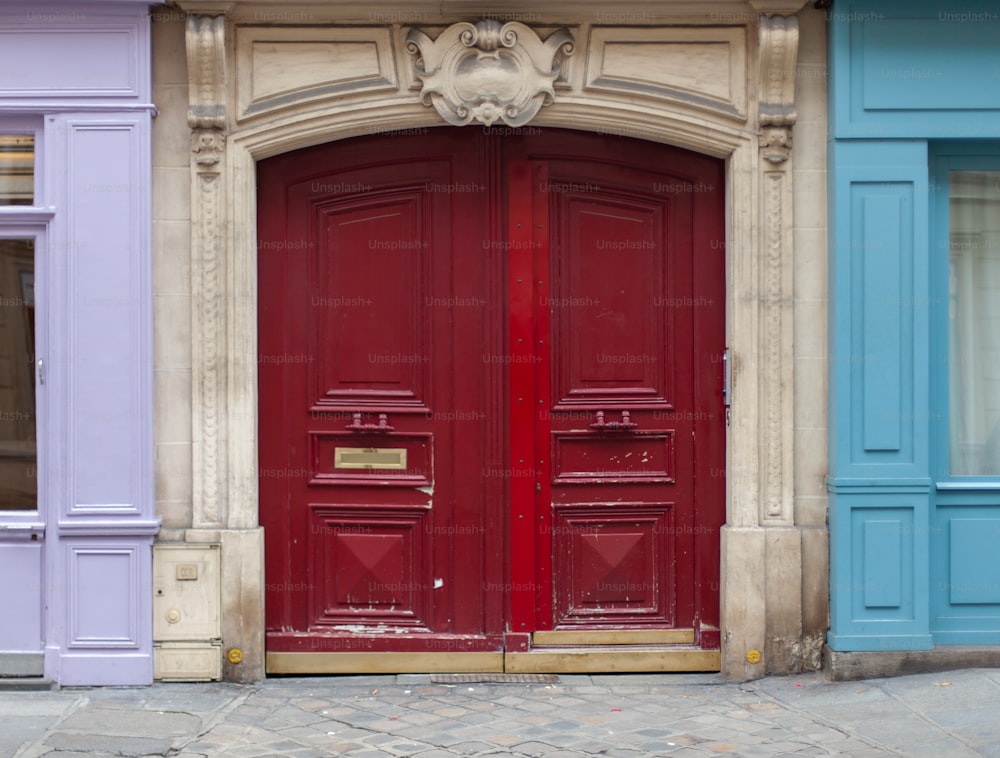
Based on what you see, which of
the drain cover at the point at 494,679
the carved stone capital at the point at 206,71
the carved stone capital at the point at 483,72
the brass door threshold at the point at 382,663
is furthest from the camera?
the brass door threshold at the point at 382,663

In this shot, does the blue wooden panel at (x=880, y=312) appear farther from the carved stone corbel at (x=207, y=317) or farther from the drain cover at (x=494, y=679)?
the carved stone corbel at (x=207, y=317)

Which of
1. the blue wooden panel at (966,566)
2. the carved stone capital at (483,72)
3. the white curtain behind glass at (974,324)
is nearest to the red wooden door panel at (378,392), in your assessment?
the carved stone capital at (483,72)

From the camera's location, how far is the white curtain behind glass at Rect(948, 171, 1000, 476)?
23.7ft

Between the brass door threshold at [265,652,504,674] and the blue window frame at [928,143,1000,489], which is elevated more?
the blue window frame at [928,143,1000,489]

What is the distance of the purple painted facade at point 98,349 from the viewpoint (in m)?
6.82

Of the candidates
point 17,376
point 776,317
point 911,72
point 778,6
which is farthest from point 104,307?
point 911,72

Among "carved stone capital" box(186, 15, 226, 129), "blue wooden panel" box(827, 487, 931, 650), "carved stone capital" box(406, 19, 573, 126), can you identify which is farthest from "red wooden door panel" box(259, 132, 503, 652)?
"blue wooden panel" box(827, 487, 931, 650)

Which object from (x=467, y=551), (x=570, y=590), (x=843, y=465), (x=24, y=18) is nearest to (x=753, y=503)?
(x=843, y=465)

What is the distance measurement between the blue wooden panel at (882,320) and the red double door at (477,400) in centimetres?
80

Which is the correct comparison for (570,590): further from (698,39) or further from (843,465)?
(698,39)

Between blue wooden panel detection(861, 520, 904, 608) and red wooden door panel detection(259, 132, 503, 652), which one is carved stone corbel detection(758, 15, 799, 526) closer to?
blue wooden panel detection(861, 520, 904, 608)

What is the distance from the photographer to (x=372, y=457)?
7.18 metres

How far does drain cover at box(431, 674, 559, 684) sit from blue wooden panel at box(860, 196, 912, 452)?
7.09 ft

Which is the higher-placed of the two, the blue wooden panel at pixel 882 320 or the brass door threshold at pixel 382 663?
the blue wooden panel at pixel 882 320
